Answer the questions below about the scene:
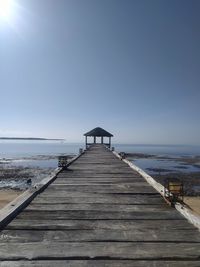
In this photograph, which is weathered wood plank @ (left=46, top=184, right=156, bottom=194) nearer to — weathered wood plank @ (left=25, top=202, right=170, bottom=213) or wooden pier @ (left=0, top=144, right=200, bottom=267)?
wooden pier @ (left=0, top=144, right=200, bottom=267)

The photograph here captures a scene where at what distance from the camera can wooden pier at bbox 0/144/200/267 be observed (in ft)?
10.5

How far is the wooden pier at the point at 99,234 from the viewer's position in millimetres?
3186

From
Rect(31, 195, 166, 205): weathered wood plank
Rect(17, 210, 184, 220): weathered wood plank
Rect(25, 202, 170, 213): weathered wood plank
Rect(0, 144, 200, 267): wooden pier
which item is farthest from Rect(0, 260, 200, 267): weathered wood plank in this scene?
Rect(31, 195, 166, 205): weathered wood plank

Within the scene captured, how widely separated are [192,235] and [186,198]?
22.6m

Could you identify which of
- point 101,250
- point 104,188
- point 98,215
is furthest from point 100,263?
point 104,188

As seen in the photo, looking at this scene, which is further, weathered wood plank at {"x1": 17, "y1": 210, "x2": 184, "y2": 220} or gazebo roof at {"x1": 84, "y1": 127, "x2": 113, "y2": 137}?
gazebo roof at {"x1": 84, "y1": 127, "x2": 113, "y2": 137}

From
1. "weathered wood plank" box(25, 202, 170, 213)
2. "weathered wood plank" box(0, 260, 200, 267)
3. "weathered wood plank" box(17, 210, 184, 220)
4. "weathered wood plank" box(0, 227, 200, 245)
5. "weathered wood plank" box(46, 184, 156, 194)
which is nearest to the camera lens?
"weathered wood plank" box(0, 260, 200, 267)

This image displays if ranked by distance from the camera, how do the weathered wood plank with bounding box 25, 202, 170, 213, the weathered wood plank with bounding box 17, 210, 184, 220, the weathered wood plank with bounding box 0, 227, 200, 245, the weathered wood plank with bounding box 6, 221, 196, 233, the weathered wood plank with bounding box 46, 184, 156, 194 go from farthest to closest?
1. the weathered wood plank with bounding box 46, 184, 156, 194
2. the weathered wood plank with bounding box 25, 202, 170, 213
3. the weathered wood plank with bounding box 17, 210, 184, 220
4. the weathered wood plank with bounding box 6, 221, 196, 233
5. the weathered wood plank with bounding box 0, 227, 200, 245

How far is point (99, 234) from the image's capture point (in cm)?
394

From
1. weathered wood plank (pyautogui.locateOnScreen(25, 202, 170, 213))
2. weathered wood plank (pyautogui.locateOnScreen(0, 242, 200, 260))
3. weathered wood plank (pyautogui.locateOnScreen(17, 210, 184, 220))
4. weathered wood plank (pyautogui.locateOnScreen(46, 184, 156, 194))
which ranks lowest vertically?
weathered wood plank (pyautogui.locateOnScreen(0, 242, 200, 260))

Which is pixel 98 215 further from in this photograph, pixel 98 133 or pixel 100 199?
pixel 98 133

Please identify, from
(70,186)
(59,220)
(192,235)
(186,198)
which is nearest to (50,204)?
(59,220)

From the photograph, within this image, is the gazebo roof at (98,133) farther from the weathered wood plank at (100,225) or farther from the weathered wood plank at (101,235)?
the weathered wood plank at (101,235)

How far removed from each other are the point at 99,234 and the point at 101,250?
545 millimetres
